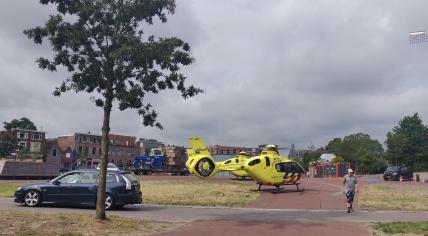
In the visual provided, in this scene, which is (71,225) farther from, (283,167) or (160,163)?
(160,163)

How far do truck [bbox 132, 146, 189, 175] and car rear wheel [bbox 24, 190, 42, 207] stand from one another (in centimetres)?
4219

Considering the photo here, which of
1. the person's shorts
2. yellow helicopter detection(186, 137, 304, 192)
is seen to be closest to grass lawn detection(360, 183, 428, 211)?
the person's shorts

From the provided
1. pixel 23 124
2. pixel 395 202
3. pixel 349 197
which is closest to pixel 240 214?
pixel 349 197

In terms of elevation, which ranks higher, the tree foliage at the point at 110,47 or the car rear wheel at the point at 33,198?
the tree foliage at the point at 110,47

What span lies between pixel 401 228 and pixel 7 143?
83.0 meters

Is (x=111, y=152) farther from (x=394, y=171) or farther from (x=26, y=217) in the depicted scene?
(x=26, y=217)

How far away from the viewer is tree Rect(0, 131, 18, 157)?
8542 cm

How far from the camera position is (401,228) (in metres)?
13.7

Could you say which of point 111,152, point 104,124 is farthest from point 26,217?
point 111,152

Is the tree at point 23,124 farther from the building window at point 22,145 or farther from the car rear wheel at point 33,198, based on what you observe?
the car rear wheel at point 33,198

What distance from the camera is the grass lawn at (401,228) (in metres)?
13.1

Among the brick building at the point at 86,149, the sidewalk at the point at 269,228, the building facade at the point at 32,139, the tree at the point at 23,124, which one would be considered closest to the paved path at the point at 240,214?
the sidewalk at the point at 269,228

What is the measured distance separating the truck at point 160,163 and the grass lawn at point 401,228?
47836 mm

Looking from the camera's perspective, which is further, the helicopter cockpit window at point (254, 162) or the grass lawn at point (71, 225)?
the helicopter cockpit window at point (254, 162)
